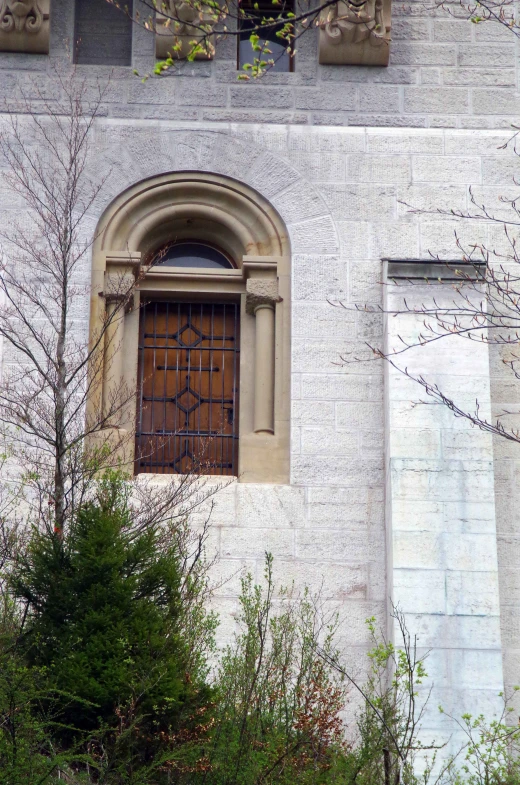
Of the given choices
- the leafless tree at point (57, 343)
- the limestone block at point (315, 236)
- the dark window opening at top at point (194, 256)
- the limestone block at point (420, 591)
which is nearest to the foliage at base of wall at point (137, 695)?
the leafless tree at point (57, 343)

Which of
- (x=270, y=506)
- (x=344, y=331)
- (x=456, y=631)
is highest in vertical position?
(x=344, y=331)

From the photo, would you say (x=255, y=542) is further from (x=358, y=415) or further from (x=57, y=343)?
(x=57, y=343)

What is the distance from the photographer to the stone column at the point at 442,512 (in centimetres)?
902

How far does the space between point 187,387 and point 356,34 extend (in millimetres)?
3156

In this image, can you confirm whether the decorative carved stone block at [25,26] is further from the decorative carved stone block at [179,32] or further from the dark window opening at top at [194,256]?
the dark window opening at top at [194,256]

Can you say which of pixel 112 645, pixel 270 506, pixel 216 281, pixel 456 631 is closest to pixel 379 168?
pixel 216 281

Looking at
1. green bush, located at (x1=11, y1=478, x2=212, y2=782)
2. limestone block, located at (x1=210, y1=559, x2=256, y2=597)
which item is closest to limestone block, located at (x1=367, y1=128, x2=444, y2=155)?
limestone block, located at (x1=210, y1=559, x2=256, y2=597)

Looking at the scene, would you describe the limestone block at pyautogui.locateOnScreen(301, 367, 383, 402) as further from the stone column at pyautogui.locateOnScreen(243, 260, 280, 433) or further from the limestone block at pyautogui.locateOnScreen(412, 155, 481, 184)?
the limestone block at pyautogui.locateOnScreen(412, 155, 481, 184)

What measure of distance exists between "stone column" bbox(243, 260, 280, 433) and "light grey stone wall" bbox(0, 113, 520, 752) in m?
0.23

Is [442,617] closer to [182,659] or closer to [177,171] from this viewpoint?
[182,659]

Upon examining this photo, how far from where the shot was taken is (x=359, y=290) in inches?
415

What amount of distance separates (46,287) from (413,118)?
10.8ft

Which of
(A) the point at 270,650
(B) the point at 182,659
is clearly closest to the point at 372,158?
(A) the point at 270,650

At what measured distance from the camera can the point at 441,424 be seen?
9.76m
